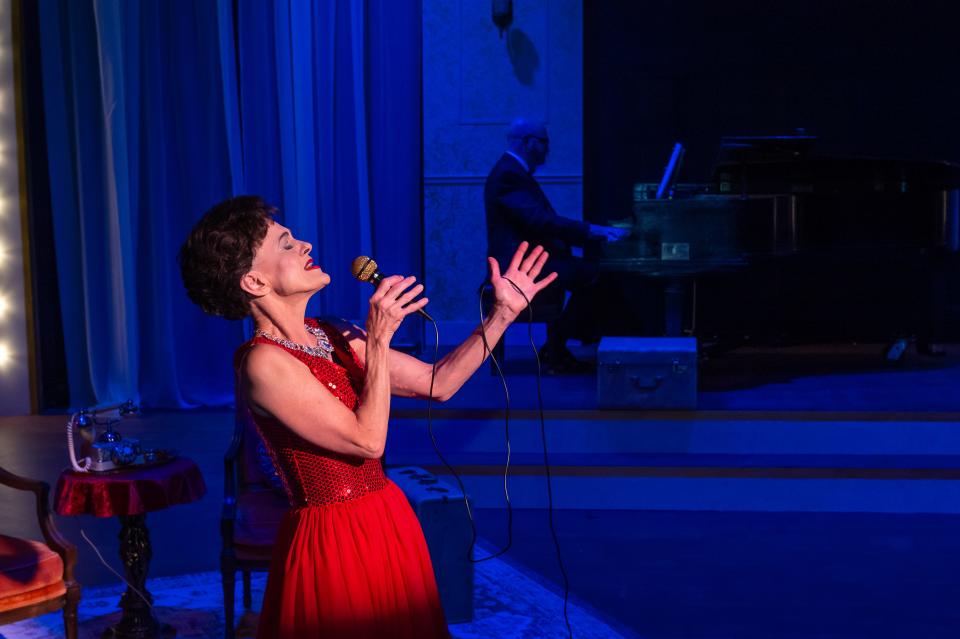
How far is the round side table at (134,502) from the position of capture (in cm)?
322

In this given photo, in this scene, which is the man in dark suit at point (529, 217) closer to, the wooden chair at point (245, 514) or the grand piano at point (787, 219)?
the grand piano at point (787, 219)

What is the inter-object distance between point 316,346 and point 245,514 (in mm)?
1489

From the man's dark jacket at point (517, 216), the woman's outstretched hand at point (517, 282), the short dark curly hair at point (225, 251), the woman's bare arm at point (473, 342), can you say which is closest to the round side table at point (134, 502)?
the woman's bare arm at point (473, 342)

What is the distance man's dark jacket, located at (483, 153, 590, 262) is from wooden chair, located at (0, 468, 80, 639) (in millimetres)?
3469

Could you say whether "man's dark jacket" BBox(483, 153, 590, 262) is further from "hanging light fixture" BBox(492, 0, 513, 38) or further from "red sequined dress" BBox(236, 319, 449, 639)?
"red sequined dress" BBox(236, 319, 449, 639)

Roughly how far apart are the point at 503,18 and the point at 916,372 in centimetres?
379

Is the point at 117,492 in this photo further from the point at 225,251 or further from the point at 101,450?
the point at 225,251

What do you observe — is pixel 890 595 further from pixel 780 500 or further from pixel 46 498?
pixel 46 498

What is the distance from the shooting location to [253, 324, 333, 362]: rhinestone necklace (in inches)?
76.0

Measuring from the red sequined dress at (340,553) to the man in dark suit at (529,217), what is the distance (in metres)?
4.23

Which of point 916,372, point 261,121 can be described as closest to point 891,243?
point 916,372

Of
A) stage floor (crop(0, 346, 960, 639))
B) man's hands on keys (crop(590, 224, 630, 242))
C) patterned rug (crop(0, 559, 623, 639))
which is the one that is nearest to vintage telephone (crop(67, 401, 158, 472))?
patterned rug (crop(0, 559, 623, 639))

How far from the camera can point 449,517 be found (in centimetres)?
349

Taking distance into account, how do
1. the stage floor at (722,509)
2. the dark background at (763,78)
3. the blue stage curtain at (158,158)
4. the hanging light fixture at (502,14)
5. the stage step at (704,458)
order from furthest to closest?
the hanging light fixture at (502,14) < the dark background at (763,78) < the blue stage curtain at (158,158) < the stage step at (704,458) < the stage floor at (722,509)
